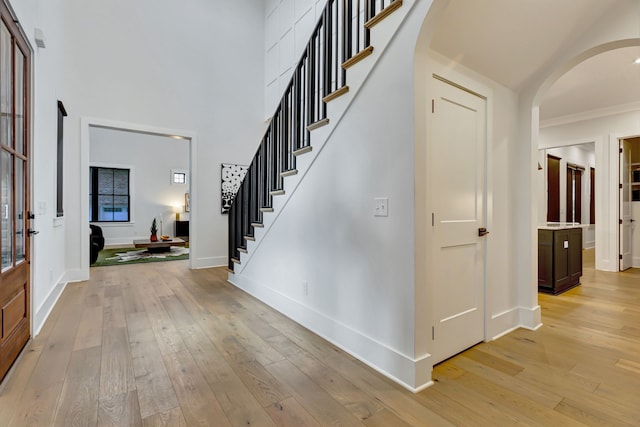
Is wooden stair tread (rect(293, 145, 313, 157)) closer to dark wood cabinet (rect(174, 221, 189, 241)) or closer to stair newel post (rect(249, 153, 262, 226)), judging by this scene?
stair newel post (rect(249, 153, 262, 226))

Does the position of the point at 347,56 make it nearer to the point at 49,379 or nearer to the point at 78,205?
the point at 49,379

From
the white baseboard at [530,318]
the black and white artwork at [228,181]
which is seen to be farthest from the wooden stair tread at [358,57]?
the black and white artwork at [228,181]

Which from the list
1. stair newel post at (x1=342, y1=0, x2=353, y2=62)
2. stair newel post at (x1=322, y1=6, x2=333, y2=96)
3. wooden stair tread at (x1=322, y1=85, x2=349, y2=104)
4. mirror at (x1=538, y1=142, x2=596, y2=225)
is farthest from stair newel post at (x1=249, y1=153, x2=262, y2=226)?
mirror at (x1=538, y1=142, x2=596, y2=225)

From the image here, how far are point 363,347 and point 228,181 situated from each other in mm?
4420

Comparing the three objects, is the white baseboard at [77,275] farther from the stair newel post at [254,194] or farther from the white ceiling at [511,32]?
the white ceiling at [511,32]

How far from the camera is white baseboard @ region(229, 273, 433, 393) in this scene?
185cm

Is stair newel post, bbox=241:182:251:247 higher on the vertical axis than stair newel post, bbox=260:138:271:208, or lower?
lower

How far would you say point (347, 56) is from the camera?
2502 mm

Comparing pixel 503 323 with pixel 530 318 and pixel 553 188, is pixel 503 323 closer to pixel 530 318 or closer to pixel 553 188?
pixel 530 318

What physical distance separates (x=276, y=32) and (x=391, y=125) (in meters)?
5.05

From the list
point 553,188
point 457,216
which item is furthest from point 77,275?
point 553,188

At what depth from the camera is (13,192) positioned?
7.22ft

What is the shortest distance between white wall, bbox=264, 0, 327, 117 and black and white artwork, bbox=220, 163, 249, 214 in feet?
4.19

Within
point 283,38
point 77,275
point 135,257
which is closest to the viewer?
point 77,275
